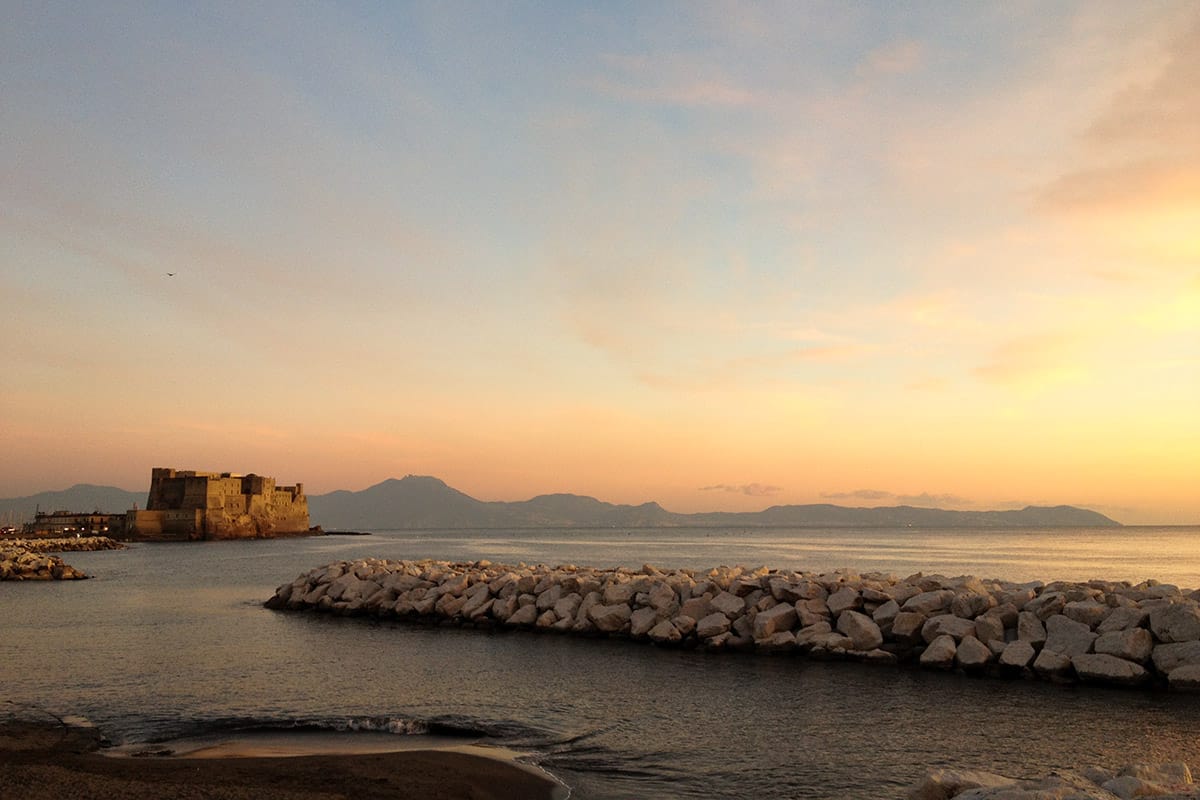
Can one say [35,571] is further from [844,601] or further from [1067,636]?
[1067,636]

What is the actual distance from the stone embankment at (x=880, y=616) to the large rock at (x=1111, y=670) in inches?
0.5

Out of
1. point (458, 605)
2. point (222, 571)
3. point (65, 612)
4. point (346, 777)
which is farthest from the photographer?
point (222, 571)

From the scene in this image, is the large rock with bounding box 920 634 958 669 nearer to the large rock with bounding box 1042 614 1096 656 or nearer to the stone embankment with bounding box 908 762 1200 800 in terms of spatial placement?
the large rock with bounding box 1042 614 1096 656

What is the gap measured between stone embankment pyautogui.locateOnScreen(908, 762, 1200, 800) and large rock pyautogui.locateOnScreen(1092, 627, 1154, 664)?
5.38 metres

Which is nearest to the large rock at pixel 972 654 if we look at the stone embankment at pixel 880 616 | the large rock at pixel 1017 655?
the stone embankment at pixel 880 616

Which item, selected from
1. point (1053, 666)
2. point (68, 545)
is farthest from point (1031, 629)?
point (68, 545)

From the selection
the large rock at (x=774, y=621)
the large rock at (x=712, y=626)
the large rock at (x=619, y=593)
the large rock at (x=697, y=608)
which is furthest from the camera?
the large rock at (x=619, y=593)

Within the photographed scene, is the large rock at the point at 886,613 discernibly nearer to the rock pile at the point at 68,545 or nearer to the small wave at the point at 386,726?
the small wave at the point at 386,726

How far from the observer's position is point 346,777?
6.40 metres

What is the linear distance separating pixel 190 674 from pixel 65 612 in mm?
10902

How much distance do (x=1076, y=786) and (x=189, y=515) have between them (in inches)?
3808

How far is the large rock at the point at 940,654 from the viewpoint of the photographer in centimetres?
1135

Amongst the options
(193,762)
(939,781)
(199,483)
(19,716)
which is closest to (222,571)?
(19,716)

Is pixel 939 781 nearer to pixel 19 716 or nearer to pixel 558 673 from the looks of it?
pixel 558 673
